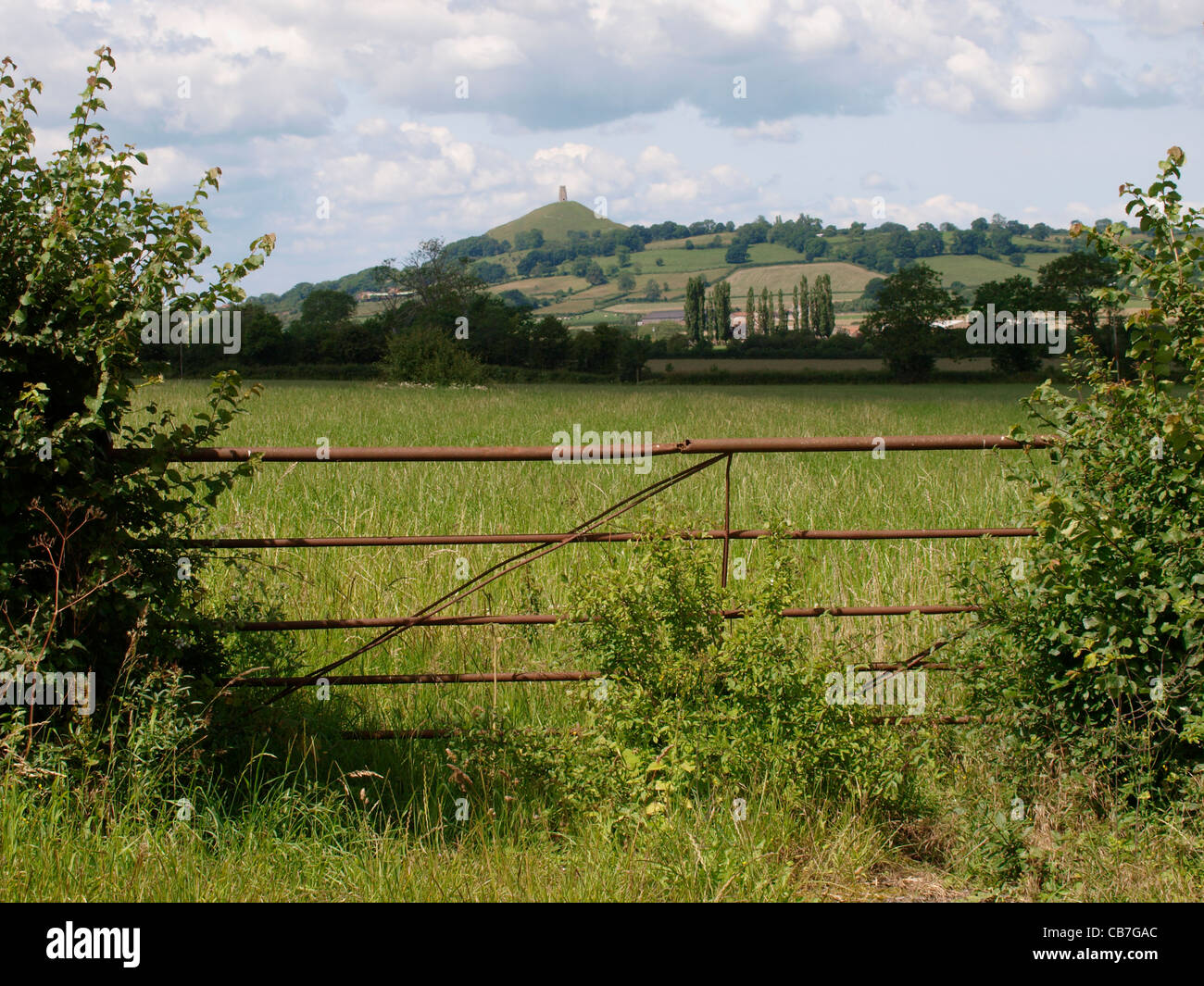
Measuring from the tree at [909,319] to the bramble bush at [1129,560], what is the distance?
223 feet

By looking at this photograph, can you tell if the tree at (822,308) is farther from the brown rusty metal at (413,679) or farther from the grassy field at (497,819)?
the brown rusty metal at (413,679)

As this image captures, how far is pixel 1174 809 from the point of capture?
3.17m

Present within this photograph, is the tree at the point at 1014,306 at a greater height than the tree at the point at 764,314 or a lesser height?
lesser

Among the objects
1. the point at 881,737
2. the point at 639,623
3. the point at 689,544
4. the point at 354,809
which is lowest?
the point at 354,809

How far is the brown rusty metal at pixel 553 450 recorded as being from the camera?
136 inches

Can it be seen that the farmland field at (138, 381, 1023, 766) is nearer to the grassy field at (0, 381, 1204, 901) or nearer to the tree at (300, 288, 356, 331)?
the grassy field at (0, 381, 1204, 901)

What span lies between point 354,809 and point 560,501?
5477mm

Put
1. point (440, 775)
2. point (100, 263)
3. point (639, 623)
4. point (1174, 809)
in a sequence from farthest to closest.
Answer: point (440, 775)
point (639, 623)
point (1174, 809)
point (100, 263)

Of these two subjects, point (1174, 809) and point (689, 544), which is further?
point (689, 544)

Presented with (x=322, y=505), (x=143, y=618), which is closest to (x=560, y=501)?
→ (x=322, y=505)

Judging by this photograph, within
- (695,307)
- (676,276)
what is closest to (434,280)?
(695,307)

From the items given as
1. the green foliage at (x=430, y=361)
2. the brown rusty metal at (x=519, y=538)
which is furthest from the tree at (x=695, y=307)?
the brown rusty metal at (x=519, y=538)

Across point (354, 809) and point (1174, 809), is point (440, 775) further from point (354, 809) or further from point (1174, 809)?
point (1174, 809)

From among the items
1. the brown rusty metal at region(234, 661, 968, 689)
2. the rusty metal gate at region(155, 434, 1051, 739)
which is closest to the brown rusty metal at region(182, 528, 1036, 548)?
the rusty metal gate at region(155, 434, 1051, 739)
